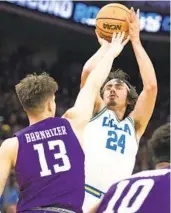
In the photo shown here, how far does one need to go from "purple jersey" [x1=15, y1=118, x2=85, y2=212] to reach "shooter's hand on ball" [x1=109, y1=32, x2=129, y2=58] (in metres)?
0.96

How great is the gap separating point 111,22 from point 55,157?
1947mm

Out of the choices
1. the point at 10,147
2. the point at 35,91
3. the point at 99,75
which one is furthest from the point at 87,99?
the point at 10,147

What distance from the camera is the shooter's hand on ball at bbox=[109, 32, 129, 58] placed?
14.7 ft

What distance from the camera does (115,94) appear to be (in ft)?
18.1

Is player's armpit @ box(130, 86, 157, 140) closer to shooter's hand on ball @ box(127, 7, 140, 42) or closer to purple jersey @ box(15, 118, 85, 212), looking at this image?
shooter's hand on ball @ box(127, 7, 140, 42)

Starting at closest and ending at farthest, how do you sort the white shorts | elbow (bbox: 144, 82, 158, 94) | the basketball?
the white shorts, the basketball, elbow (bbox: 144, 82, 158, 94)

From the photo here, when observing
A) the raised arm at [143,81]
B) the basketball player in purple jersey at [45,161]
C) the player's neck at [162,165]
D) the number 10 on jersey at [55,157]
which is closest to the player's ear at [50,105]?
the basketball player in purple jersey at [45,161]

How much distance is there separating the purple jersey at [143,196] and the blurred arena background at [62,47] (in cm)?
959

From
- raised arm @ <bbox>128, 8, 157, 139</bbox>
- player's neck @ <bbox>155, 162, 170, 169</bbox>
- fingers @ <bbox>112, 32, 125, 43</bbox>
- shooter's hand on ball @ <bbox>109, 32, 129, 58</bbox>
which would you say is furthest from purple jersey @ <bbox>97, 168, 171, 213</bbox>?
raised arm @ <bbox>128, 8, 157, 139</bbox>

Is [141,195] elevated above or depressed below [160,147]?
below

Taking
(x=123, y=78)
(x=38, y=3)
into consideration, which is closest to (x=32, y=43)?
(x=38, y=3)

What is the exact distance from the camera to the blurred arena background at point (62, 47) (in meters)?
14.2

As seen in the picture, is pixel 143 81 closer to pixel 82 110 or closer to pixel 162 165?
pixel 82 110

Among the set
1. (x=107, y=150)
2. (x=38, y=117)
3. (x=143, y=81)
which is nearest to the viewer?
(x=38, y=117)
